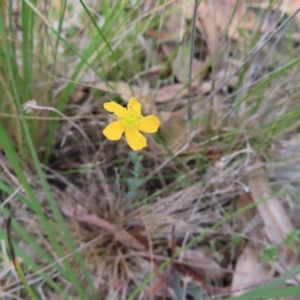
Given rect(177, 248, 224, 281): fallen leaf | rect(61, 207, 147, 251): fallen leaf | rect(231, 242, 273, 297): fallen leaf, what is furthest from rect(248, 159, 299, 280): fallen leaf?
rect(61, 207, 147, 251): fallen leaf

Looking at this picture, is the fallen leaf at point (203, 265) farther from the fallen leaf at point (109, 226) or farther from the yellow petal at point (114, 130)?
the yellow petal at point (114, 130)

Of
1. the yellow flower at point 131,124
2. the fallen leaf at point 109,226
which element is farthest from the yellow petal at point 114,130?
the fallen leaf at point 109,226

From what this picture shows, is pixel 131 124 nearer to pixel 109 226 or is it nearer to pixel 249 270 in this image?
pixel 109 226

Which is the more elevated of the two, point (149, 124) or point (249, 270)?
point (149, 124)

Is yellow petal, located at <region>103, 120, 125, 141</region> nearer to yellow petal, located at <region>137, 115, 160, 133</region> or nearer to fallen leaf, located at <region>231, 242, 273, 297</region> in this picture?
yellow petal, located at <region>137, 115, 160, 133</region>

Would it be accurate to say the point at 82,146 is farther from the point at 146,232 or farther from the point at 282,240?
the point at 282,240

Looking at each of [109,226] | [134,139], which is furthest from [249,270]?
[134,139]

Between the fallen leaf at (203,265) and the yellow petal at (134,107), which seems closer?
the yellow petal at (134,107)
